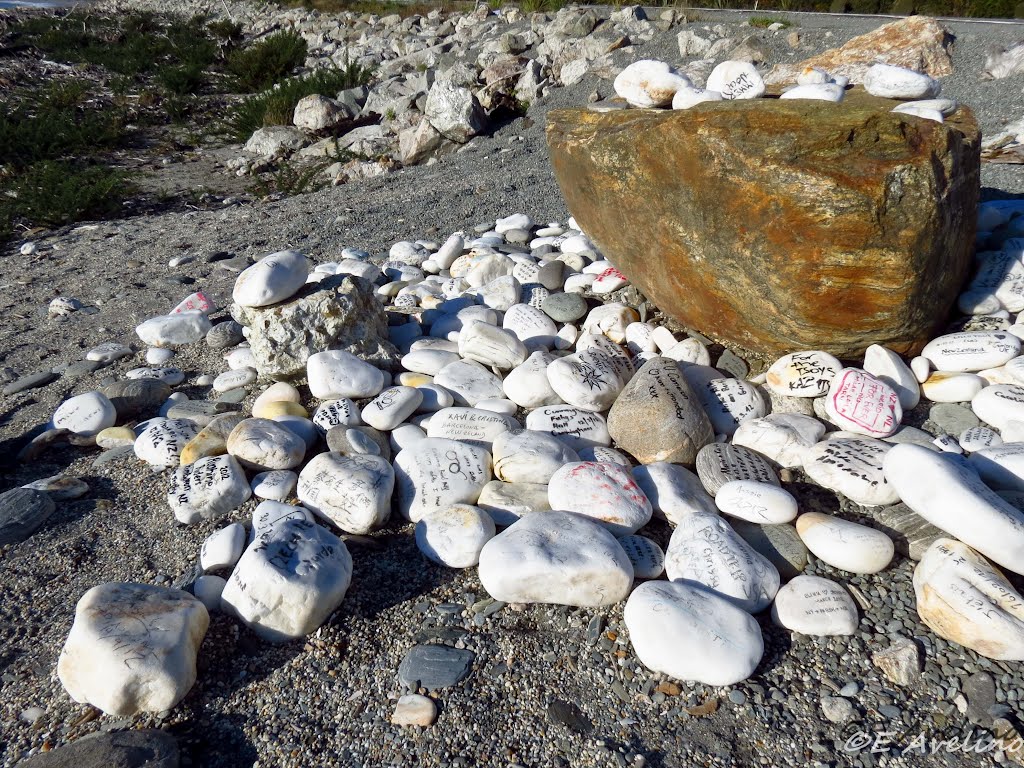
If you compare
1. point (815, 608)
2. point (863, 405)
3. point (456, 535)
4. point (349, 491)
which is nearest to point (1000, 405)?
point (863, 405)

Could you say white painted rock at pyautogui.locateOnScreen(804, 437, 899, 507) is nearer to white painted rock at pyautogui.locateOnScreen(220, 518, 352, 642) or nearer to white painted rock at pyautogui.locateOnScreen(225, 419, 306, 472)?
white painted rock at pyautogui.locateOnScreen(220, 518, 352, 642)

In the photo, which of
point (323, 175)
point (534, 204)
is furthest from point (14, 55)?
point (534, 204)

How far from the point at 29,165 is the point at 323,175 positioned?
314cm

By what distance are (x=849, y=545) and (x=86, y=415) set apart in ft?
8.79

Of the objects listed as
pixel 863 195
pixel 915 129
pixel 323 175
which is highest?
pixel 915 129

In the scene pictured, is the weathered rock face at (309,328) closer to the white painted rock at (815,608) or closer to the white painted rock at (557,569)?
the white painted rock at (557,569)

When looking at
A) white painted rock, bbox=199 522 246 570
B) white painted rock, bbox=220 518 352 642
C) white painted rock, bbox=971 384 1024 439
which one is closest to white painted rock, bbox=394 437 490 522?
white painted rock, bbox=220 518 352 642

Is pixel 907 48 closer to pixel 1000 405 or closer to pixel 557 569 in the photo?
pixel 1000 405

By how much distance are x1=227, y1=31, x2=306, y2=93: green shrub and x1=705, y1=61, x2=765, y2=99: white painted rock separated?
11.3m

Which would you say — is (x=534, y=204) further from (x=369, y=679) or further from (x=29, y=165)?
(x=29, y=165)

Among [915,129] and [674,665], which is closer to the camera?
[674,665]

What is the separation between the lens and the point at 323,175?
6875 millimetres

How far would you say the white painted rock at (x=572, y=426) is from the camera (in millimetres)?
2426

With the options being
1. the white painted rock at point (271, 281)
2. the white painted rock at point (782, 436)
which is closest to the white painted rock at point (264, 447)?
the white painted rock at point (271, 281)
